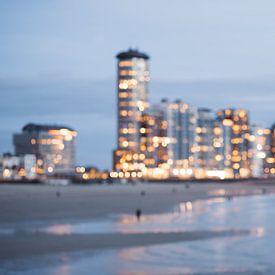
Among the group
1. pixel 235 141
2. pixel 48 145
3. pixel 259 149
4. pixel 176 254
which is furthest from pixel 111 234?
pixel 259 149

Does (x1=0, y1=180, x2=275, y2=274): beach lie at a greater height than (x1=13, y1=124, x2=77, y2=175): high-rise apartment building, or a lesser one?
lesser

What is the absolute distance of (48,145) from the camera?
508 feet

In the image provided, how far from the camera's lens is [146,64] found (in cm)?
13912

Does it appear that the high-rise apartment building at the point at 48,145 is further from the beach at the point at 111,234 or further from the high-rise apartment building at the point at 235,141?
the beach at the point at 111,234

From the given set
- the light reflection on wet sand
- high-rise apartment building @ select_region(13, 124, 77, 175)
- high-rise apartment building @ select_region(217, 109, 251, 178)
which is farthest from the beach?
high-rise apartment building @ select_region(217, 109, 251, 178)

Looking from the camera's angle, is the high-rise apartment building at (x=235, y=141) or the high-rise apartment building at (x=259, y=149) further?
the high-rise apartment building at (x=259, y=149)

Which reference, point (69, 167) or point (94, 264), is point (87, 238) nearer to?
point (94, 264)

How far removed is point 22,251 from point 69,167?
132 m

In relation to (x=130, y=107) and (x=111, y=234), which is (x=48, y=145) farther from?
(x=111, y=234)

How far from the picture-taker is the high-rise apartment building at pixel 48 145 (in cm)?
15200

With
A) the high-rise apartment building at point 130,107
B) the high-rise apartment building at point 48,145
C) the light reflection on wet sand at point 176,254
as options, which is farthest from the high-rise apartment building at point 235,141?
the light reflection on wet sand at point 176,254

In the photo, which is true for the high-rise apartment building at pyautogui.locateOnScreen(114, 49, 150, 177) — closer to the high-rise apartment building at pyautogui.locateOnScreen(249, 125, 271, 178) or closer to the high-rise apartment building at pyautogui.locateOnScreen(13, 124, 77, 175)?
the high-rise apartment building at pyautogui.locateOnScreen(13, 124, 77, 175)

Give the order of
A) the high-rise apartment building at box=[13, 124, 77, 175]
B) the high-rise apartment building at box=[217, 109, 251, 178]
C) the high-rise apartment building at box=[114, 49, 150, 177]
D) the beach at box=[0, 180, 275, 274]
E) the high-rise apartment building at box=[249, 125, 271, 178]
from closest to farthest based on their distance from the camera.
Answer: the beach at box=[0, 180, 275, 274], the high-rise apartment building at box=[114, 49, 150, 177], the high-rise apartment building at box=[13, 124, 77, 175], the high-rise apartment building at box=[217, 109, 251, 178], the high-rise apartment building at box=[249, 125, 271, 178]

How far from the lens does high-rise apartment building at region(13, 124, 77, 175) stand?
152 m
